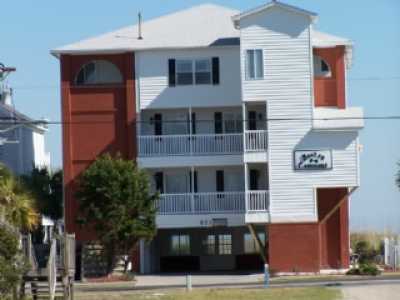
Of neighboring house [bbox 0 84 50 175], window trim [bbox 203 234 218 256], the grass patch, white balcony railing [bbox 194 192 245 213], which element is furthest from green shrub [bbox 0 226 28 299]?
neighboring house [bbox 0 84 50 175]

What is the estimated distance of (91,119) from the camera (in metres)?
61.5

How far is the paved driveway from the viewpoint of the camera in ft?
128

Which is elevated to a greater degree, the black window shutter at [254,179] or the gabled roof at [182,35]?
the gabled roof at [182,35]

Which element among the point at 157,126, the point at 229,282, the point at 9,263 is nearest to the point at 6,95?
the point at 157,126

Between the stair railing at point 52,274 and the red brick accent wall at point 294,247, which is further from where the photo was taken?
the red brick accent wall at point 294,247

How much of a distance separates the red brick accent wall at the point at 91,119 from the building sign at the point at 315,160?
9.10 meters

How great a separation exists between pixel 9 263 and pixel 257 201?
1041 inches

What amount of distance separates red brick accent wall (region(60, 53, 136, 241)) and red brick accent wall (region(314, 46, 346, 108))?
9447 millimetres

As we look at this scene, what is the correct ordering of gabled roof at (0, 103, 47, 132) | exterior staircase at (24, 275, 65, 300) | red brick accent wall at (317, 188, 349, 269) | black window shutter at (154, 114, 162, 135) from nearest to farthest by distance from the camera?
exterior staircase at (24, 275, 65, 300) < red brick accent wall at (317, 188, 349, 269) < black window shutter at (154, 114, 162, 135) < gabled roof at (0, 103, 47, 132)

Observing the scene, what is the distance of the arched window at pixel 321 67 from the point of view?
60.6 metres

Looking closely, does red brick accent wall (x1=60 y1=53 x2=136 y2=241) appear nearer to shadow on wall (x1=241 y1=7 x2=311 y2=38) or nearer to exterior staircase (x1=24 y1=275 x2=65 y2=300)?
shadow on wall (x1=241 y1=7 x2=311 y2=38)

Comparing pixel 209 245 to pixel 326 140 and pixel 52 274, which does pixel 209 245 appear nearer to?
pixel 326 140

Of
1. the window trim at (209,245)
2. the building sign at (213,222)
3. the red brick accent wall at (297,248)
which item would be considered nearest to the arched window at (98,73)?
the building sign at (213,222)

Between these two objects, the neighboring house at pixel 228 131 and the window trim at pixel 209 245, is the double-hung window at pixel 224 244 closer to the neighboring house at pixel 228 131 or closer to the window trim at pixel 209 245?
the neighboring house at pixel 228 131
